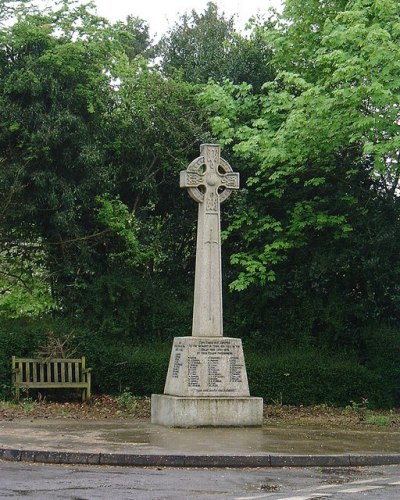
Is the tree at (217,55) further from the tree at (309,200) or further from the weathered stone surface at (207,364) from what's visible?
the weathered stone surface at (207,364)

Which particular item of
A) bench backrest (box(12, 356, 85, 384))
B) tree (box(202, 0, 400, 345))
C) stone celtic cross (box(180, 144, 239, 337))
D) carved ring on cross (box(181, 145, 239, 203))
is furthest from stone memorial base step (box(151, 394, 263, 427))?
tree (box(202, 0, 400, 345))

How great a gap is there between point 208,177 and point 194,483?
8911 mm

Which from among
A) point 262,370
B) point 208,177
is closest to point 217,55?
point 262,370

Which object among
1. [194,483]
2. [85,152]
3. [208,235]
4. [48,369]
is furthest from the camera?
[85,152]

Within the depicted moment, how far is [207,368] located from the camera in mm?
19078

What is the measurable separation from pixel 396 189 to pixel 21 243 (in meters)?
11.0

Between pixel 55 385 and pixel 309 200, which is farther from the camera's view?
pixel 309 200

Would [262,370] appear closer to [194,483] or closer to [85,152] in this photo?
[85,152]

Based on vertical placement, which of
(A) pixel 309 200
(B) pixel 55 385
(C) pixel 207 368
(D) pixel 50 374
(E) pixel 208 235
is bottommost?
(B) pixel 55 385

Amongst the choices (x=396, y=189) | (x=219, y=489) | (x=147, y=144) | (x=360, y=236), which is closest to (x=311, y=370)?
(x=360, y=236)

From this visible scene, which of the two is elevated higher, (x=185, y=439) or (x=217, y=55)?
(x=217, y=55)

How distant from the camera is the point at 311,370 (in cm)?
2809

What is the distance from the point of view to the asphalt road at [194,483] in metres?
11.0

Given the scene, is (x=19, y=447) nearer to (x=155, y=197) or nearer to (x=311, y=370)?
(x=311, y=370)
